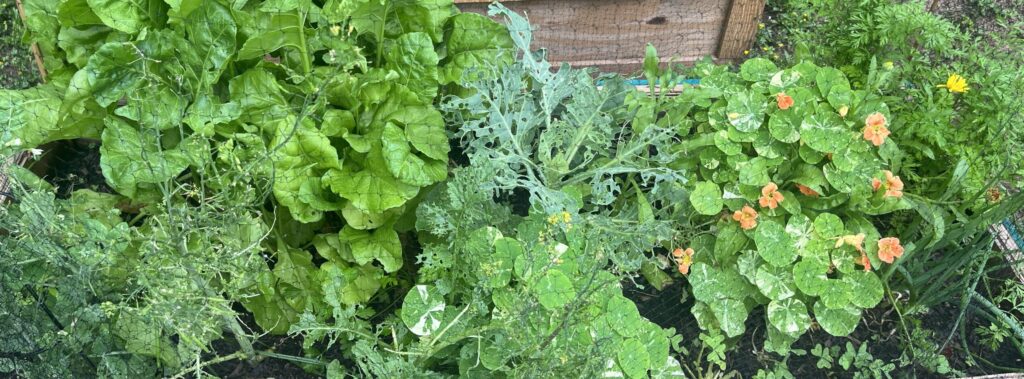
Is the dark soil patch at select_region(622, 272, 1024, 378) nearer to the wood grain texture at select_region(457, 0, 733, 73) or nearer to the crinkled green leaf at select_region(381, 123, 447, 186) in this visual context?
the crinkled green leaf at select_region(381, 123, 447, 186)

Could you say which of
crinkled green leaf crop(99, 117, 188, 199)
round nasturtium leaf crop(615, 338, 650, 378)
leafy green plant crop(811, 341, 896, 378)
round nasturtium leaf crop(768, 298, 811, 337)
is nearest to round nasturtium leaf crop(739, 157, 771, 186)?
round nasturtium leaf crop(768, 298, 811, 337)

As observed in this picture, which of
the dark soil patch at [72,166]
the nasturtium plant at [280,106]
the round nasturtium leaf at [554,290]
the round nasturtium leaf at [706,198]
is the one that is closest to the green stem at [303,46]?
the nasturtium plant at [280,106]

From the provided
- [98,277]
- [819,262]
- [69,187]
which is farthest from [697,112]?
[69,187]

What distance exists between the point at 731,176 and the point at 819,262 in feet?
1.14

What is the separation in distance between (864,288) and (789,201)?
12.5 inches

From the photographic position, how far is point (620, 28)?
3.10 metres

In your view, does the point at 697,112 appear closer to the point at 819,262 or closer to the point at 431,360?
the point at 819,262

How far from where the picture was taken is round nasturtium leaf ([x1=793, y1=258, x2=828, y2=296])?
2.28 m

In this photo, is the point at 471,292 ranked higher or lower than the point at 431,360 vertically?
higher

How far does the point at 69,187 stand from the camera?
2.68 meters

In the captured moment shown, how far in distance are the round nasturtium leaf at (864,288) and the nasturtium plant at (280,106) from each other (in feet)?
3.88

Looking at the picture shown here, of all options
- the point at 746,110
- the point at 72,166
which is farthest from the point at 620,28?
the point at 72,166

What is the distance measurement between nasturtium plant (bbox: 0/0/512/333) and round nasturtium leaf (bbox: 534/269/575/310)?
0.44m

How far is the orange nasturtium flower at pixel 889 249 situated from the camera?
2.29m
